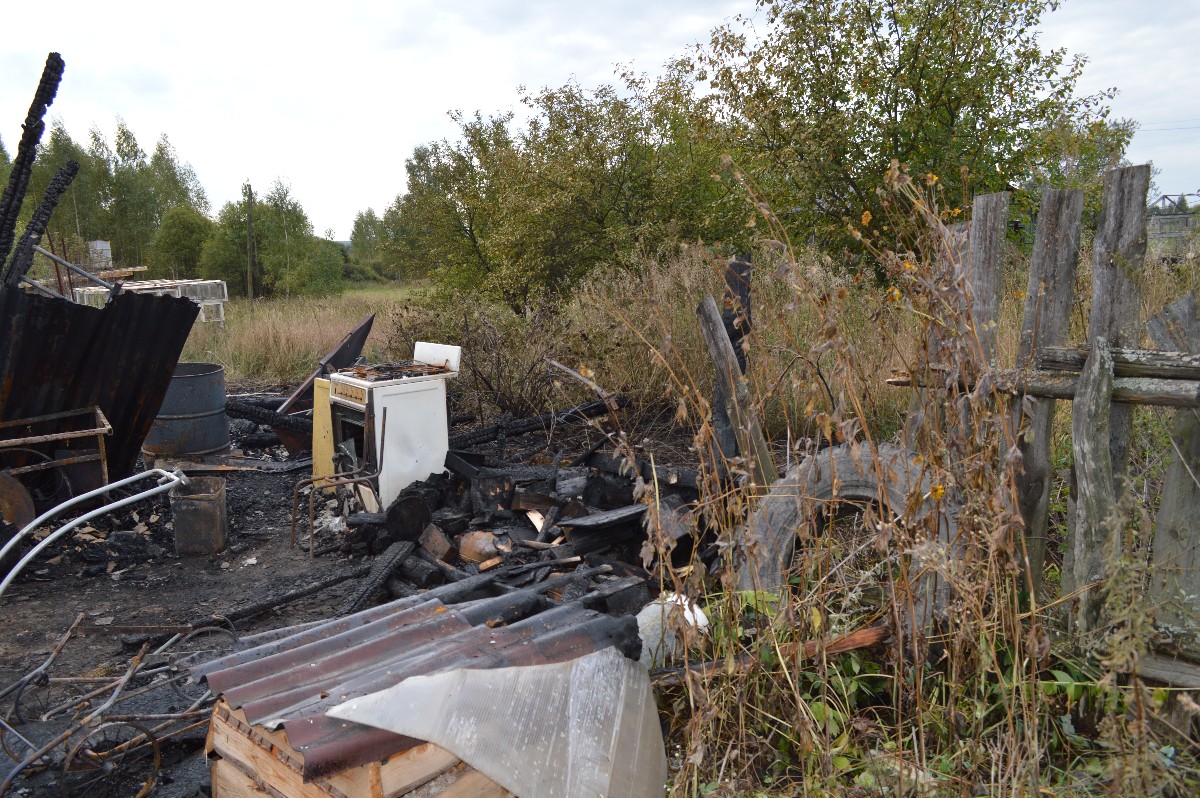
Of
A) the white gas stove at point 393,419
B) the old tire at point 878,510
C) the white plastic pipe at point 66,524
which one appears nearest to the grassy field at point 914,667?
→ the old tire at point 878,510

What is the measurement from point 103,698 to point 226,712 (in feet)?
5.75

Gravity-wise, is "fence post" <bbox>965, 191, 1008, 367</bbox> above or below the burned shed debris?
above

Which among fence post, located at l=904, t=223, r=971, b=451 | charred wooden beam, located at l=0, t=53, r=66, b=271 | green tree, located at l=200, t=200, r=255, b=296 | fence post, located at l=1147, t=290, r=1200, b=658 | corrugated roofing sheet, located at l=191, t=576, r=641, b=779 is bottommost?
corrugated roofing sheet, located at l=191, t=576, r=641, b=779

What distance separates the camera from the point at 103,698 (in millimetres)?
3934

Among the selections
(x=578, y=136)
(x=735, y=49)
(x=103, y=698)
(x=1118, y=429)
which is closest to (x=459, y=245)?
(x=578, y=136)

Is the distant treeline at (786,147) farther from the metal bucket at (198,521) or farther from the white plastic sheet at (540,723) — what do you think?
the metal bucket at (198,521)

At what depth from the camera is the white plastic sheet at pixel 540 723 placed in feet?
7.36

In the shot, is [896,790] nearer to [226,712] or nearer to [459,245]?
[226,712]

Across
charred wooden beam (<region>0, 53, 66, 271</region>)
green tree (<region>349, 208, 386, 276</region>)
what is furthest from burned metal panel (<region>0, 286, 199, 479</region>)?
green tree (<region>349, 208, 386, 276</region>)

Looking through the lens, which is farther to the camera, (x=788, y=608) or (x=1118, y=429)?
(x=1118, y=429)

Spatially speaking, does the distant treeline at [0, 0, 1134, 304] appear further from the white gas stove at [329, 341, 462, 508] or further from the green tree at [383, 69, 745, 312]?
the white gas stove at [329, 341, 462, 508]

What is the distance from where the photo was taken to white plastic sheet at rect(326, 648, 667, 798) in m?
2.24

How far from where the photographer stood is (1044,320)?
10.4ft

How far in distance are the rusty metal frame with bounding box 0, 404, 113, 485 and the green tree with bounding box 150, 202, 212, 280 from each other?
3124 cm
